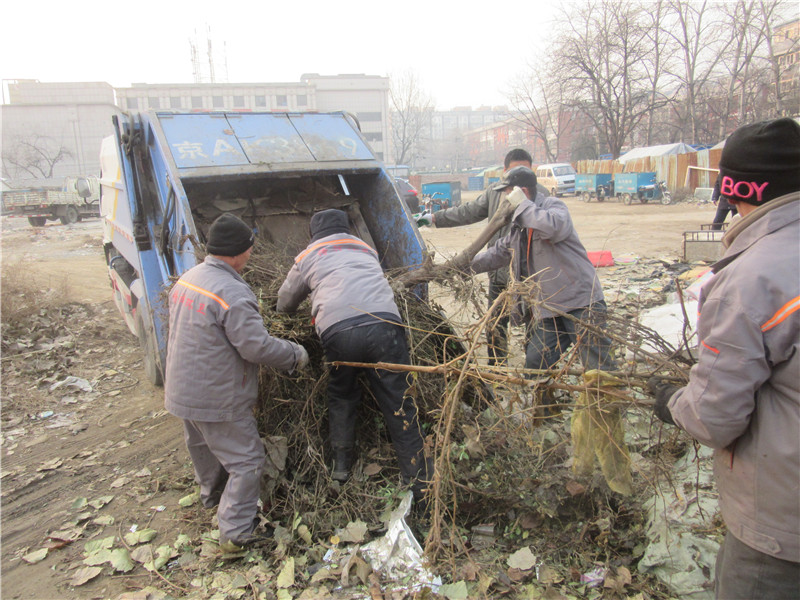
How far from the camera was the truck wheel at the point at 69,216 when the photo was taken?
20766 millimetres

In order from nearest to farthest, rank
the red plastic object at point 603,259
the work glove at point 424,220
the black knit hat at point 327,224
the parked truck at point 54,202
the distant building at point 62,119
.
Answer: the black knit hat at point 327,224
the work glove at point 424,220
the red plastic object at point 603,259
the parked truck at point 54,202
the distant building at point 62,119

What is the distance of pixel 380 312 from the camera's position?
273 centimetres

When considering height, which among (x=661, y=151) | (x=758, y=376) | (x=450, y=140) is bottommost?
(x=758, y=376)

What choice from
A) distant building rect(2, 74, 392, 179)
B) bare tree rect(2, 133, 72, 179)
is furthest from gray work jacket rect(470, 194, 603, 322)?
bare tree rect(2, 133, 72, 179)

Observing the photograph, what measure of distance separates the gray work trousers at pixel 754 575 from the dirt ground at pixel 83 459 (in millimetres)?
2403

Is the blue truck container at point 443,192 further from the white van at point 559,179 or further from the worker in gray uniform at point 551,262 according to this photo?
the worker in gray uniform at point 551,262

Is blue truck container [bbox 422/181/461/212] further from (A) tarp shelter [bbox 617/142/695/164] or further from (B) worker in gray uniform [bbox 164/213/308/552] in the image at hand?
(B) worker in gray uniform [bbox 164/213/308/552]

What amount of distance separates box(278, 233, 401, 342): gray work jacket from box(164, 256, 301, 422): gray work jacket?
305 mm

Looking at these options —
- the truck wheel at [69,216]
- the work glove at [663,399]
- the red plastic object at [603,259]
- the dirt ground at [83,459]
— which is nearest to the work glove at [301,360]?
the dirt ground at [83,459]

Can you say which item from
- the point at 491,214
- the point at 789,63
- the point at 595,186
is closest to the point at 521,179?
the point at 491,214

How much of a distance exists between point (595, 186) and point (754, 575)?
2308cm

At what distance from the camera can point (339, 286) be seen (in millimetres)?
2764

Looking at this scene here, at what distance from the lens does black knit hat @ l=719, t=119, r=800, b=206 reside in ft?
4.54

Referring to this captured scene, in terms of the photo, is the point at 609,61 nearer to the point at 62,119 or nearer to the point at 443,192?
the point at 443,192
